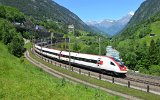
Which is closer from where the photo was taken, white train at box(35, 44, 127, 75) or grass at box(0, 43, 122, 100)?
grass at box(0, 43, 122, 100)

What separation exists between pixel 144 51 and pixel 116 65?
329 feet

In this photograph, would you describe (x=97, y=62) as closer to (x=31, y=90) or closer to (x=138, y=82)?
(x=138, y=82)

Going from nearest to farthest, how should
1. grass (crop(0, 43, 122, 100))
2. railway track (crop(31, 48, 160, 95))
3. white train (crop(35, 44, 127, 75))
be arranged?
grass (crop(0, 43, 122, 100)) < railway track (crop(31, 48, 160, 95)) < white train (crop(35, 44, 127, 75))

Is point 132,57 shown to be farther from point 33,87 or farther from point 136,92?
point 33,87

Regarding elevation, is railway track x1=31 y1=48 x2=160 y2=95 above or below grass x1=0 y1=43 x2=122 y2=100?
below

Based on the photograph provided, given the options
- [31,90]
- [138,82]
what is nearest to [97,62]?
[138,82]

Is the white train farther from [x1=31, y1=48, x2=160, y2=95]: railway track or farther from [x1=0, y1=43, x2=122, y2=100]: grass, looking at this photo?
[x1=0, y1=43, x2=122, y2=100]: grass

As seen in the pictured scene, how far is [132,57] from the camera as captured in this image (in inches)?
5842

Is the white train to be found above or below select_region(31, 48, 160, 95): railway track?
above

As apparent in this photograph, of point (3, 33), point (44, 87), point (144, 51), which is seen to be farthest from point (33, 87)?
point (144, 51)

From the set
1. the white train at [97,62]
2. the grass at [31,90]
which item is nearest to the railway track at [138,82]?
the white train at [97,62]

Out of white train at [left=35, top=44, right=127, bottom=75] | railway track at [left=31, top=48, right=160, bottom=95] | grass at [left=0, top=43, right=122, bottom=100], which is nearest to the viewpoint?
grass at [left=0, top=43, right=122, bottom=100]

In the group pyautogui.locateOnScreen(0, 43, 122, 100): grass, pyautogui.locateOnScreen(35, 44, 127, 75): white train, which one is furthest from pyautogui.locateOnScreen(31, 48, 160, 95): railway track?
pyautogui.locateOnScreen(0, 43, 122, 100): grass

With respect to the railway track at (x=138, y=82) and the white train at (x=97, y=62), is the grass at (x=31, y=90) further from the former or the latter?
the white train at (x=97, y=62)
